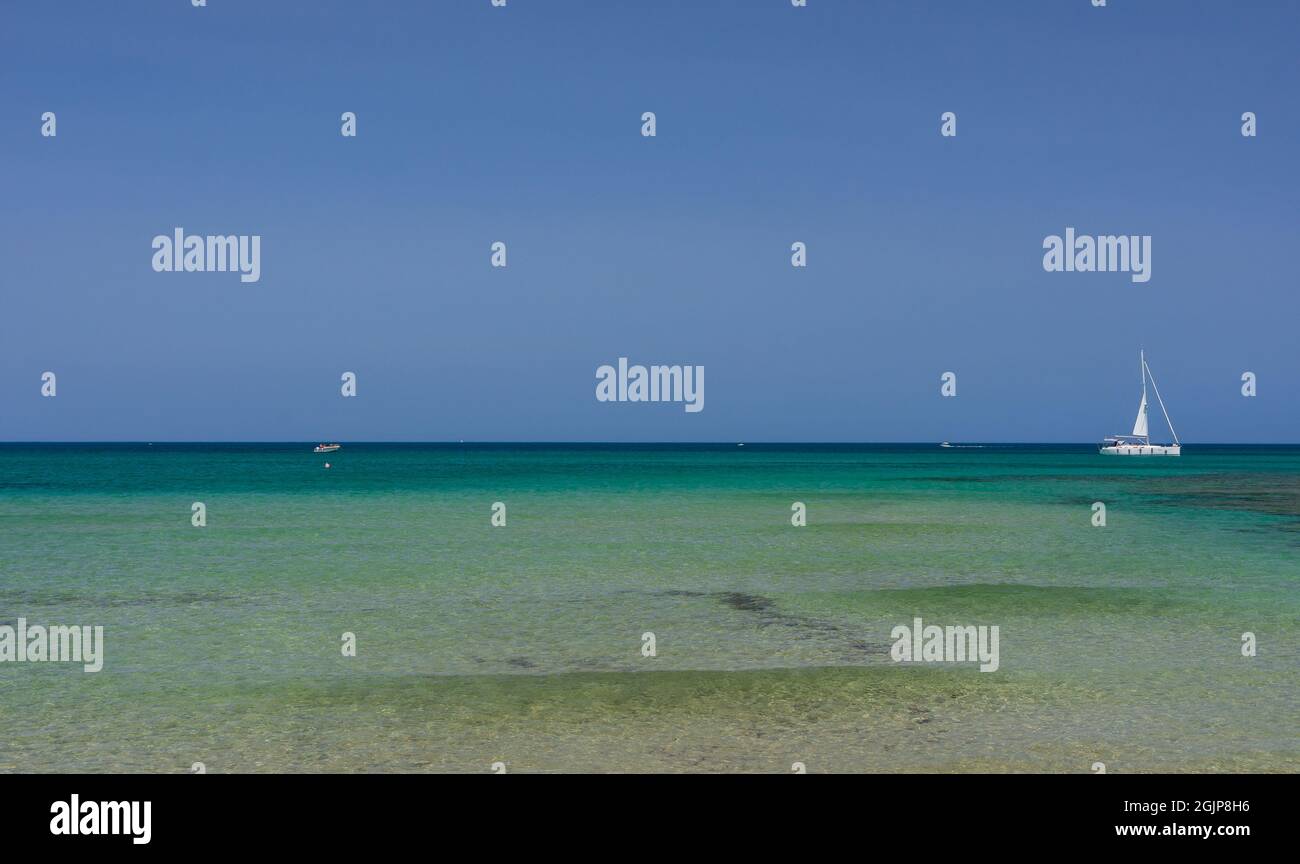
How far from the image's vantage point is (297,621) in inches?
714

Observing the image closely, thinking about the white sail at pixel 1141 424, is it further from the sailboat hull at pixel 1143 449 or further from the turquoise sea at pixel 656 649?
the turquoise sea at pixel 656 649

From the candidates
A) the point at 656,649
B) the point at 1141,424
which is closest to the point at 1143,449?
the point at 1141,424

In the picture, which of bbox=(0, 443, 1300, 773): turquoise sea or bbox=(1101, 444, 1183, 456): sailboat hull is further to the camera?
bbox=(1101, 444, 1183, 456): sailboat hull

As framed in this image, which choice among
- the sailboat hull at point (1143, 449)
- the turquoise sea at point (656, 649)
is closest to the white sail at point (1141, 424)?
the sailboat hull at point (1143, 449)

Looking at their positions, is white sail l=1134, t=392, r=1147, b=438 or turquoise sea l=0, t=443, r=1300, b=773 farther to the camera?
white sail l=1134, t=392, r=1147, b=438

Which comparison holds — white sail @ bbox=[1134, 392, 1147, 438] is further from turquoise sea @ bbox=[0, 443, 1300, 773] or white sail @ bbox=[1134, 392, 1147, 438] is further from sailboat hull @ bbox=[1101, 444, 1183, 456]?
turquoise sea @ bbox=[0, 443, 1300, 773]

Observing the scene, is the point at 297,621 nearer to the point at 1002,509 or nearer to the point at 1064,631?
the point at 1064,631

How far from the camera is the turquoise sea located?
1032cm

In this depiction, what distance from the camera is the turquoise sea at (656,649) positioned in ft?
33.9

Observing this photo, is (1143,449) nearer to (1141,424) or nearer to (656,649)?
(1141,424)

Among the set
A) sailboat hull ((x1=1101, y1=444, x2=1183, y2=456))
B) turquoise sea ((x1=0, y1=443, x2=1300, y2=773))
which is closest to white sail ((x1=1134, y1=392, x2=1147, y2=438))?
sailboat hull ((x1=1101, y1=444, x2=1183, y2=456))

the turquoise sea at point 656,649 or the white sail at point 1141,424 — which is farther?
the white sail at point 1141,424
